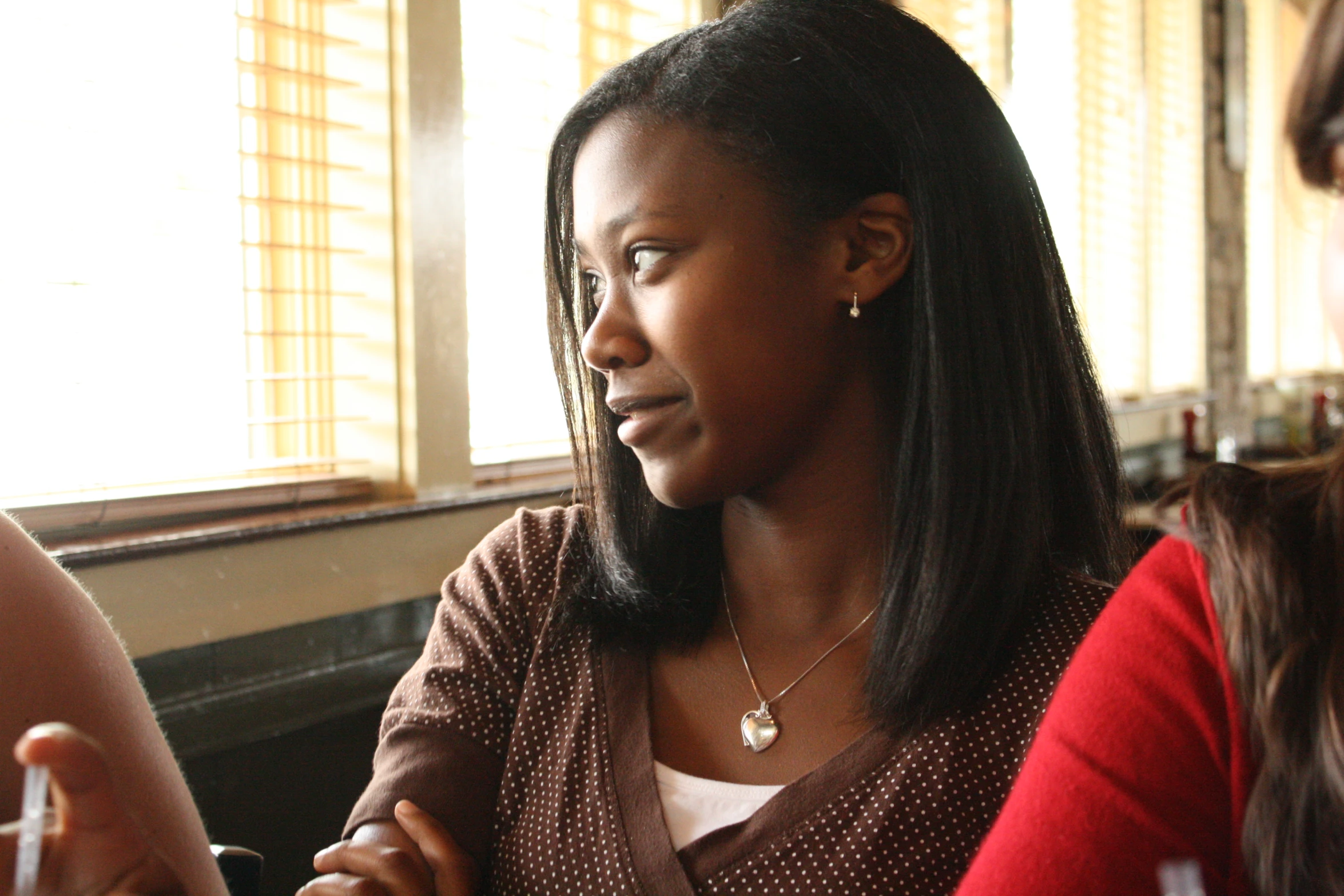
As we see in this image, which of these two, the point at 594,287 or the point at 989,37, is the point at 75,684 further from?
the point at 989,37

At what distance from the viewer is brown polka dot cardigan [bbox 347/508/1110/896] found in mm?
964

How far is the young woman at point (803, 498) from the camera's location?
3.29 ft

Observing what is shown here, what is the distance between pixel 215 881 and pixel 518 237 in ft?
5.40

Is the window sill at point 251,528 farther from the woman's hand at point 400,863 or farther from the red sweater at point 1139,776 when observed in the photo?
the red sweater at point 1139,776

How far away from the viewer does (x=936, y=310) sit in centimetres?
107

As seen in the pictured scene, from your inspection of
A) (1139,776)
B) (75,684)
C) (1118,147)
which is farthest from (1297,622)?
(1118,147)

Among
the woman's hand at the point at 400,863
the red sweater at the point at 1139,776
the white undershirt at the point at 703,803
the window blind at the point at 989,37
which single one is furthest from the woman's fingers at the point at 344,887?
the window blind at the point at 989,37

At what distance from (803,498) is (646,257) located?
27cm

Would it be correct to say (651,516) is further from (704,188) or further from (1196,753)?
(1196,753)

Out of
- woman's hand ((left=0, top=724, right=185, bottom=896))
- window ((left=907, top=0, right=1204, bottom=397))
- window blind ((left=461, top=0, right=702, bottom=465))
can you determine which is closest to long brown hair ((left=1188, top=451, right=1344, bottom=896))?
woman's hand ((left=0, top=724, right=185, bottom=896))

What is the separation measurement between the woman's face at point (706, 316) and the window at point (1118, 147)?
2.76m

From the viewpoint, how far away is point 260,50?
75.5 inches

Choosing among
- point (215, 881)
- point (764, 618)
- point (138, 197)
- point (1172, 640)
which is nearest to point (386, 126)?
point (138, 197)

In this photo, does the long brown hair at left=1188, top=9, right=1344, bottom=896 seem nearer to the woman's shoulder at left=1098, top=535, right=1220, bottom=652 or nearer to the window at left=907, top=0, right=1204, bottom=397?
the woman's shoulder at left=1098, top=535, right=1220, bottom=652
